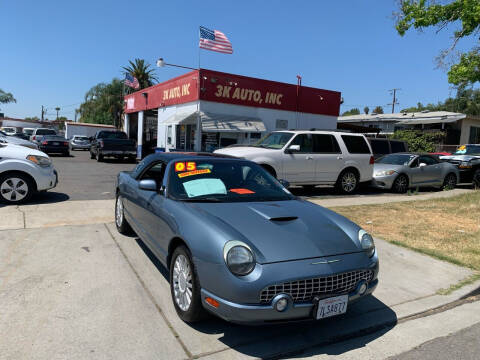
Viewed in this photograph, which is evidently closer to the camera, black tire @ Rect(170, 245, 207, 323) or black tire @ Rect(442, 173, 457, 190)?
black tire @ Rect(170, 245, 207, 323)

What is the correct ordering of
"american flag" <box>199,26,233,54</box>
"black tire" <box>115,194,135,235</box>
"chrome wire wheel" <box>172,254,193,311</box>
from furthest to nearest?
"american flag" <box>199,26,233,54</box> < "black tire" <box>115,194,135,235</box> < "chrome wire wheel" <box>172,254,193,311</box>

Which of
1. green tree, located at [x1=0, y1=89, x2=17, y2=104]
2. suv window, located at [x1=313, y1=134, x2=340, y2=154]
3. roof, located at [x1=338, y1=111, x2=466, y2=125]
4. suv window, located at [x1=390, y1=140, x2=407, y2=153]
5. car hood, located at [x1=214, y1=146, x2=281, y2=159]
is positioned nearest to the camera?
car hood, located at [x1=214, y1=146, x2=281, y2=159]

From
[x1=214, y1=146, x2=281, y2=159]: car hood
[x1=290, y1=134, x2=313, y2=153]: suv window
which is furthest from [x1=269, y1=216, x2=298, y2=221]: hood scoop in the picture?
[x1=290, y1=134, x2=313, y2=153]: suv window

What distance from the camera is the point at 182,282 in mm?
3188

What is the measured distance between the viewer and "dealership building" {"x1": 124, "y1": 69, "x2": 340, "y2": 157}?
18.3 metres

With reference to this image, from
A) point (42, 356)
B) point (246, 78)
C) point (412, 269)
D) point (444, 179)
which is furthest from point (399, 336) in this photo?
point (246, 78)

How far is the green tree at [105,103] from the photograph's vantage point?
165 ft

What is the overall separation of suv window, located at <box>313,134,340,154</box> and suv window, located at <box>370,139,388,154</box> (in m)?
4.91

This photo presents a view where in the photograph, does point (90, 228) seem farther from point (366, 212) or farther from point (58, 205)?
point (366, 212)

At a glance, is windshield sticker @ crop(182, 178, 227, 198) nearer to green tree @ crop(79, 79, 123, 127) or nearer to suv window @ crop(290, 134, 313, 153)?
suv window @ crop(290, 134, 313, 153)

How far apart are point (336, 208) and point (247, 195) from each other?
186 inches

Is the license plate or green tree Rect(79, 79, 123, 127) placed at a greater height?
green tree Rect(79, 79, 123, 127)

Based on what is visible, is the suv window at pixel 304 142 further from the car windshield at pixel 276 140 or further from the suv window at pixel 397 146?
the suv window at pixel 397 146

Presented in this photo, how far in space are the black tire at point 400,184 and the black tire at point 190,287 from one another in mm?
10064
